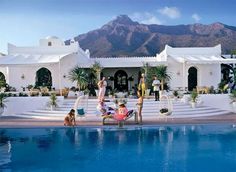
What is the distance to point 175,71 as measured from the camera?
29703 millimetres

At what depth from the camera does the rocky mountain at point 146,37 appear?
9600 cm

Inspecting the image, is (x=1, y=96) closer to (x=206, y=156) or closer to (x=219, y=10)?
(x=206, y=156)

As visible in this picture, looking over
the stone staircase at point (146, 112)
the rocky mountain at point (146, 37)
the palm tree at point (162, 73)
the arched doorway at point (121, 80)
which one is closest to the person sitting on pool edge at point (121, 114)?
the stone staircase at point (146, 112)

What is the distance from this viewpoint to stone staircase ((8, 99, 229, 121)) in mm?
21047

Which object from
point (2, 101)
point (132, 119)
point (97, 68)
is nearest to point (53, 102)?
point (2, 101)

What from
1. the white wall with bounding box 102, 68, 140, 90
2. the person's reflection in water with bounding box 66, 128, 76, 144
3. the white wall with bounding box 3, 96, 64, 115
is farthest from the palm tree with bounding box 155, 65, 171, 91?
the person's reflection in water with bounding box 66, 128, 76, 144

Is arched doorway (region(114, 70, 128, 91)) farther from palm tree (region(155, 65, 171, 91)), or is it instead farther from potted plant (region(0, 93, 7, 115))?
potted plant (region(0, 93, 7, 115))

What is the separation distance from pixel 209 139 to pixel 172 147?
88.9 inches

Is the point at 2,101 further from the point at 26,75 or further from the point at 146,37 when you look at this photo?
the point at 146,37

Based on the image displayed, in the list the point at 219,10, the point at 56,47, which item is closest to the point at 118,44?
the point at 219,10

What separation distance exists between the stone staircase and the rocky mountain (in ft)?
217

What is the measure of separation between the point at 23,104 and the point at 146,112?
8.04m

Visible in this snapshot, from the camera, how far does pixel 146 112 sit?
846 inches

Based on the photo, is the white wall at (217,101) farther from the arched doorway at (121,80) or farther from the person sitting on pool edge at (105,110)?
the arched doorway at (121,80)
